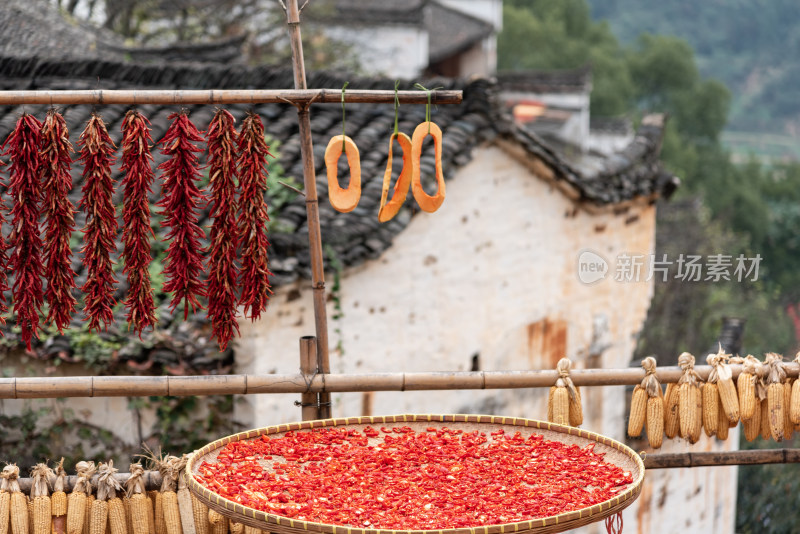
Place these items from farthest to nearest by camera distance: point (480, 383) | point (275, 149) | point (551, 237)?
1. point (551, 237)
2. point (275, 149)
3. point (480, 383)

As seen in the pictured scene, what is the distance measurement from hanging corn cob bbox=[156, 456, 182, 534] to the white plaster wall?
22461 millimetres

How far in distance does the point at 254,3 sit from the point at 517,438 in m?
15.7

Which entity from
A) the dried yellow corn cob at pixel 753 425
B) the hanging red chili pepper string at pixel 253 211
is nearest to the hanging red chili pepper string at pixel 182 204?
the hanging red chili pepper string at pixel 253 211

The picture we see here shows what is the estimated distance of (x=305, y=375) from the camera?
4.23m

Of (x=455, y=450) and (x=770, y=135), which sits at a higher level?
(x=770, y=135)

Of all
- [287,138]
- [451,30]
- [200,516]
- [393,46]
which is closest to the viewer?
[200,516]

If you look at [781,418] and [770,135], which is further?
[770,135]

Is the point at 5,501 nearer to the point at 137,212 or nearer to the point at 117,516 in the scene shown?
the point at 117,516

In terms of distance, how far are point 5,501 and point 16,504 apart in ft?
0.14

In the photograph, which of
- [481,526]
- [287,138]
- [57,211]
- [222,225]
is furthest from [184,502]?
[287,138]

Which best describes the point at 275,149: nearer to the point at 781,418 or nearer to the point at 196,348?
the point at 196,348

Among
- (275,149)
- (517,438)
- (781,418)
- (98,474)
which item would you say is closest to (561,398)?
(517,438)

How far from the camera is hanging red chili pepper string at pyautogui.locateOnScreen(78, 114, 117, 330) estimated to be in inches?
154

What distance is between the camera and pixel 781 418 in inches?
174
